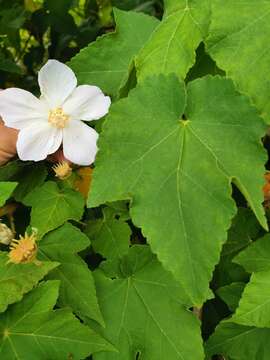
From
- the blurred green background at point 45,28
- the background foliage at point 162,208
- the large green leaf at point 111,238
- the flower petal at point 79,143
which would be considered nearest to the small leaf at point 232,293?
the background foliage at point 162,208

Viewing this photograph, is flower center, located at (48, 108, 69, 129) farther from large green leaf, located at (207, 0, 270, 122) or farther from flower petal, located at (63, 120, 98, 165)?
large green leaf, located at (207, 0, 270, 122)

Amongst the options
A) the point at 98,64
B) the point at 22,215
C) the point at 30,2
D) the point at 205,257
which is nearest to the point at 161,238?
the point at 205,257

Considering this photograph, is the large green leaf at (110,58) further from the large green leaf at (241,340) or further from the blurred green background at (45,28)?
the blurred green background at (45,28)

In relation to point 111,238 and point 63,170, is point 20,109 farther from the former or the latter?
point 111,238

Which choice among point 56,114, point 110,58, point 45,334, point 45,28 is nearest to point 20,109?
point 56,114

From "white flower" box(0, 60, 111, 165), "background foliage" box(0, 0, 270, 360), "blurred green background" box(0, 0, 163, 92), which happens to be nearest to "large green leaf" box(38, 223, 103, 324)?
"background foliage" box(0, 0, 270, 360)

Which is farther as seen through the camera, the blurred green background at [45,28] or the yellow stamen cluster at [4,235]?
the blurred green background at [45,28]

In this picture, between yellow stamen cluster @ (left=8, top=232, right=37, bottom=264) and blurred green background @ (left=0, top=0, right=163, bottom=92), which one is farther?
blurred green background @ (left=0, top=0, right=163, bottom=92)

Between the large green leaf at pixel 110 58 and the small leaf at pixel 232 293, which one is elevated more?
the large green leaf at pixel 110 58
